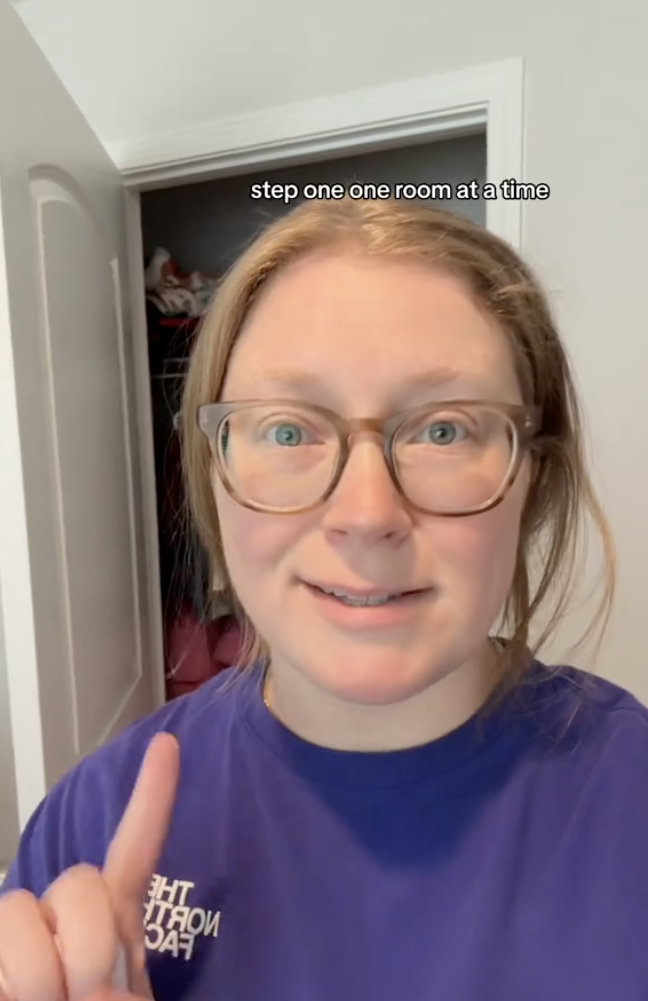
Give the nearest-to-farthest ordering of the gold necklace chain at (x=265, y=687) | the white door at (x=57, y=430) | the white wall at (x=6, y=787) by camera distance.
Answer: the gold necklace chain at (x=265, y=687), the white door at (x=57, y=430), the white wall at (x=6, y=787)

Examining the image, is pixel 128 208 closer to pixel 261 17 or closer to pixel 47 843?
pixel 261 17

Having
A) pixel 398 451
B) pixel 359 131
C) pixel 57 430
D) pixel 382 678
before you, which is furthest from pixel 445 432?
pixel 359 131

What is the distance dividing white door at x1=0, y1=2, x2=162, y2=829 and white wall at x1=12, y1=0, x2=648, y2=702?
18.9 inches

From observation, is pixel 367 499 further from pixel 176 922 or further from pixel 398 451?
pixel 176 922

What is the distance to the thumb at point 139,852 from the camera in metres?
0.40

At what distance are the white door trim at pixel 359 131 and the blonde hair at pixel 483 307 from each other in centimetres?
82

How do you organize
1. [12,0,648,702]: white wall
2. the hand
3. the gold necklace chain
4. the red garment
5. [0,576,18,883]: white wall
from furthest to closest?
the red garment
[0,576,18,883]: white wall
[12,0,648,702]: white wall
the gold necklace chain
the hand

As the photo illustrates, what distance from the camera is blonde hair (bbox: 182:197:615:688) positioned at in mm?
540

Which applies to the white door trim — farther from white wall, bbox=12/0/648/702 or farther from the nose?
the nose

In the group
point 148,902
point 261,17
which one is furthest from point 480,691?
point 261,17


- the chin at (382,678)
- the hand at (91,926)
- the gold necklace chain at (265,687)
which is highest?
the chin at (382,678)

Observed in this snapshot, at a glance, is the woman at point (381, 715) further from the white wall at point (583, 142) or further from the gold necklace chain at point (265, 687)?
the white wall at point (583, 142)

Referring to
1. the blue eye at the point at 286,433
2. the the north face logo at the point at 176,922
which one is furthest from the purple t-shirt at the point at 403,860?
the blue eye at the point at 286,433

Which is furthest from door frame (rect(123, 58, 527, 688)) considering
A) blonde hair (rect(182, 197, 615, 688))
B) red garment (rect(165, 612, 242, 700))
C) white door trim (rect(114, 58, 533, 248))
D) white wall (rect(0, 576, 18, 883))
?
blonde hair (rect(182, 197, 615, 688))
